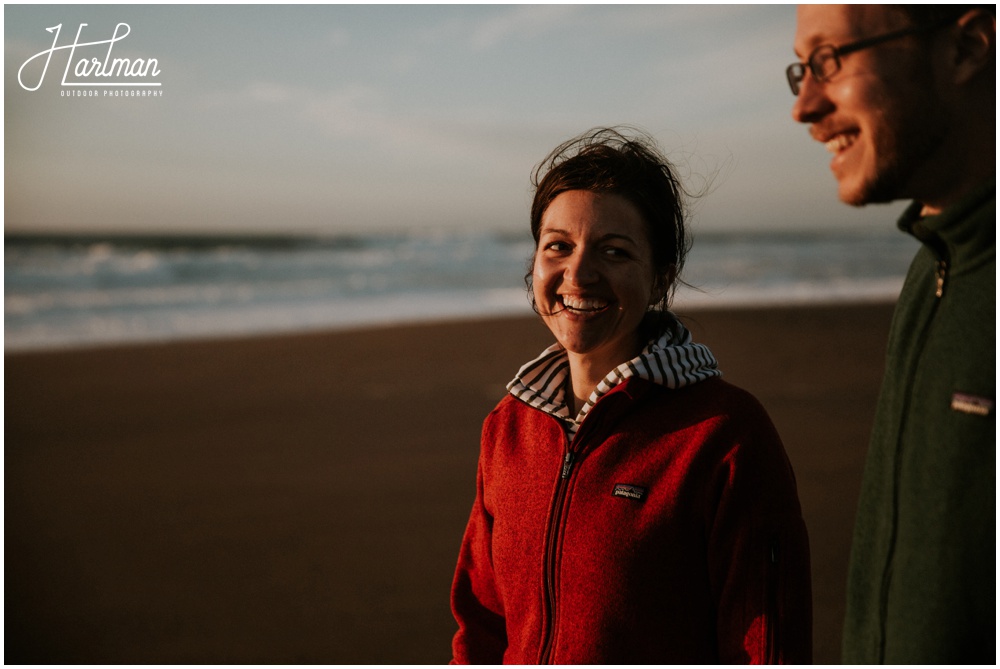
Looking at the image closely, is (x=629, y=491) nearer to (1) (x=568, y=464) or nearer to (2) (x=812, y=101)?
(1) (x=568, y=464)

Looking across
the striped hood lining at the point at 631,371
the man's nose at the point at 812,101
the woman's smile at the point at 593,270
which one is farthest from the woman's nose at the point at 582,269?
the man's nose at the point at 812,101

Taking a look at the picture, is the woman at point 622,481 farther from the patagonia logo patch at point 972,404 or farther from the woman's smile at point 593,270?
the patagonia logo patch at point 972,404

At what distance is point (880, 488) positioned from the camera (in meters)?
1.65

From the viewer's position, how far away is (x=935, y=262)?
160 centimetres

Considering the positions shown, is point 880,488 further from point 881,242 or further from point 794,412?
point 881,242

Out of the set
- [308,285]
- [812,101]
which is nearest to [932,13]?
[812,101]

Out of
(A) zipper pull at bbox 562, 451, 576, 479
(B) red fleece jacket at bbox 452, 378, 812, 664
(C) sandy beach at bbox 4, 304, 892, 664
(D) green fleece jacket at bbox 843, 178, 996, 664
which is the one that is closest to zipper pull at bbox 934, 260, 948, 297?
(D) green fleece jacket at bbox 843, 178, 996, 664

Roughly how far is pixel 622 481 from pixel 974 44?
1.13 m

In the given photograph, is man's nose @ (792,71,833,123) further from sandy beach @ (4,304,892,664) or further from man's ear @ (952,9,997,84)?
sandy beach @ (4,304,892,664)

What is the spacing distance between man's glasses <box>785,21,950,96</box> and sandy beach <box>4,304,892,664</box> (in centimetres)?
107

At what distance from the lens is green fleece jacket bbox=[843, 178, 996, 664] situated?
138 centimetres

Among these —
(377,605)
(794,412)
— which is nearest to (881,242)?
Result: (794,412)

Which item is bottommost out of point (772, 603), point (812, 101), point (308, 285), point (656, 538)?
point (772, 603)

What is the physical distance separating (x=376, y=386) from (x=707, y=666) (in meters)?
8.55
